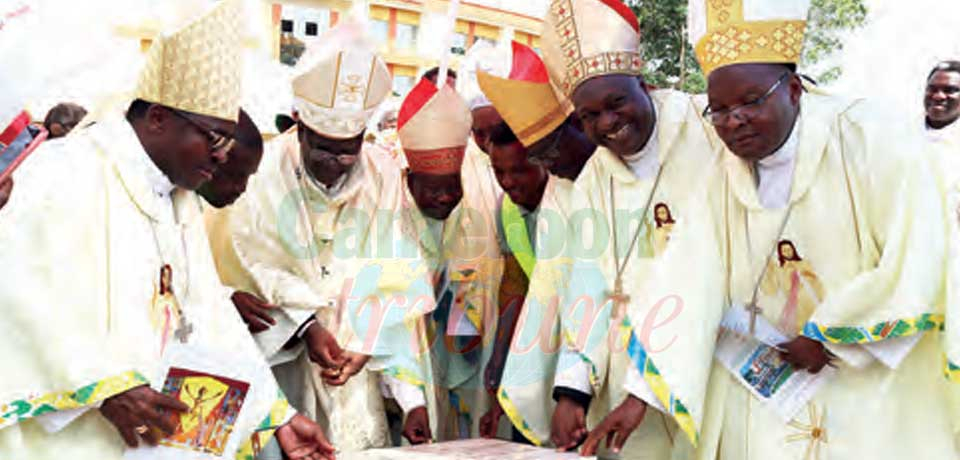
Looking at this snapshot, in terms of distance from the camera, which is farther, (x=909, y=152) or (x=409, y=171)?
(x=409, y=171)

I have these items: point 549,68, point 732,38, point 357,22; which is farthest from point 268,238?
point 732,38

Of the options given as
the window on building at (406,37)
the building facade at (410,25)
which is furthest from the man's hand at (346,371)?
the window on building at (406,37)

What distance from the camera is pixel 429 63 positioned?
6.60 meters

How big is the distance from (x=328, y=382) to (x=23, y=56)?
1.89m

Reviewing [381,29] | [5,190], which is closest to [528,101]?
[5,190]

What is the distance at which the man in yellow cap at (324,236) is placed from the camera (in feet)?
14.6

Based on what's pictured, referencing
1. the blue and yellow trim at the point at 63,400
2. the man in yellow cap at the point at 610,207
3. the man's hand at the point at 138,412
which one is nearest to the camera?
the blue and yellow trim at the point at 63,400

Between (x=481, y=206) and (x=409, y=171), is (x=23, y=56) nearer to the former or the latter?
(x=409, y=171)

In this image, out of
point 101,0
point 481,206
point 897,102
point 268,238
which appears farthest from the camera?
point 481,206

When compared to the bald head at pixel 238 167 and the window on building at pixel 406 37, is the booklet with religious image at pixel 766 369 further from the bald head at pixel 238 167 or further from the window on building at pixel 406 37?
the window on building at pixel 406 37

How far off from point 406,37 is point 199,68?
6.32 m

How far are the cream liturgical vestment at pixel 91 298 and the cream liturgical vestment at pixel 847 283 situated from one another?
1.81 metres

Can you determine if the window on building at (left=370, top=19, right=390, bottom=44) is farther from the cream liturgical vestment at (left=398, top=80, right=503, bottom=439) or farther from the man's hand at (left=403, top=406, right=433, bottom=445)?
the man's hand at (left=403, top=406, right=433, bottom=445)

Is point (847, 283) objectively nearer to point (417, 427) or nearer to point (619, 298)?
point (619, 298)
